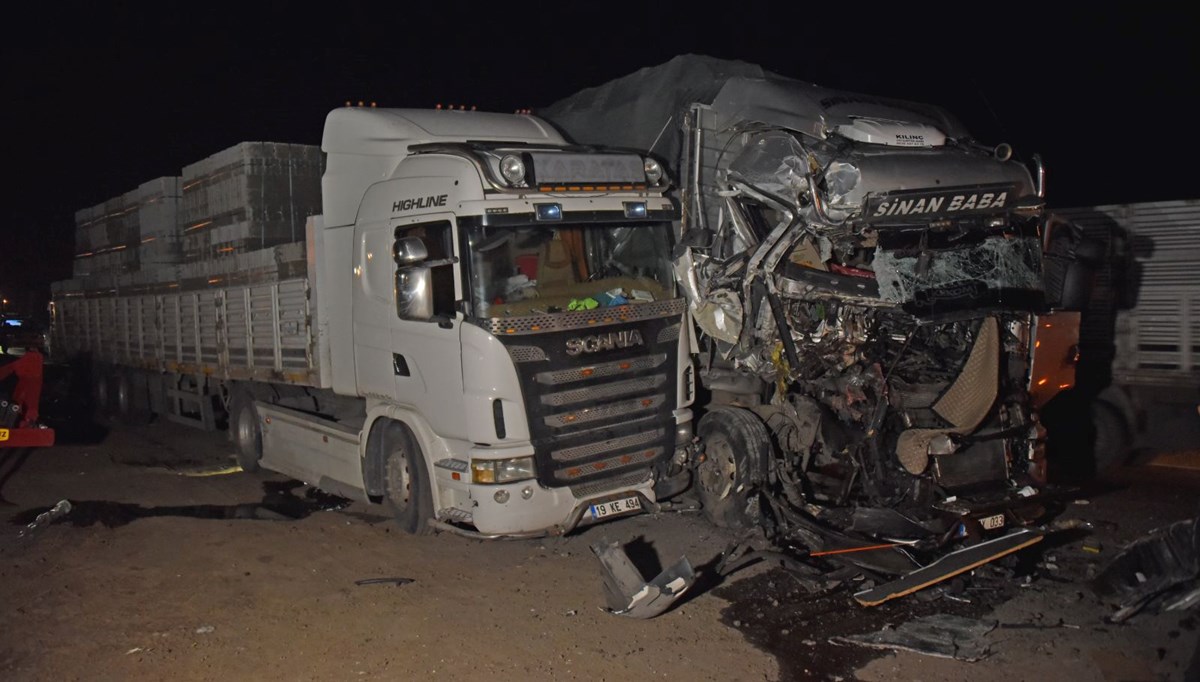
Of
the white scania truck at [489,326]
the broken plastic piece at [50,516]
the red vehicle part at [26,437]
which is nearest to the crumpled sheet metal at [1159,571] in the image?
the white scania truck at [489,326]

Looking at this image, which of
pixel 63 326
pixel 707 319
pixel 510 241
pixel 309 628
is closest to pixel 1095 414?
pixel 707 319

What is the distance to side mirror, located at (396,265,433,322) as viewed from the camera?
6.79m

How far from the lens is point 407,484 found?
7801 millimetres

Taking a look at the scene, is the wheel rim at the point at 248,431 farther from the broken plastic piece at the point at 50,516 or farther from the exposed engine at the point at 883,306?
the exposed engine at the point at 883,306

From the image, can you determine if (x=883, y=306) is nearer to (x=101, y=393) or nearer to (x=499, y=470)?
(x=499, y=470)

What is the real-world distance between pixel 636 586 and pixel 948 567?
207 centimetres

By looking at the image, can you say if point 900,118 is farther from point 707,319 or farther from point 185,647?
point 185,647

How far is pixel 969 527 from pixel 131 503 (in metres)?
7.90

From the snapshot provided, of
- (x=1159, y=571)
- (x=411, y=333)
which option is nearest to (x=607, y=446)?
(x=411, y=333)

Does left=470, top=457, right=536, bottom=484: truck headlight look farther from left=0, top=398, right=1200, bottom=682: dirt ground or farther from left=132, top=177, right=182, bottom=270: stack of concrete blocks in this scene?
left=132, top=177, right=182, bottom=270: stack of concrete blocks

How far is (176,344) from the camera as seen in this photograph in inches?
496

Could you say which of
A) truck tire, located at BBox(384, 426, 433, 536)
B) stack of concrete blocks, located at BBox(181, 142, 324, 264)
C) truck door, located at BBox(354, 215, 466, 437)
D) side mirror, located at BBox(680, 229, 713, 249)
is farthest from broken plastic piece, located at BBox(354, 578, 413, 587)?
stack of concrete blocks, located at BBox(181, 142, 324, 264)

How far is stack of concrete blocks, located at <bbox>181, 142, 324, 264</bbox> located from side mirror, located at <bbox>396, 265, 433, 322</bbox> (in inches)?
165

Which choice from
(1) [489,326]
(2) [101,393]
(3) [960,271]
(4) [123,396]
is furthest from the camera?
(2) [101,393]
